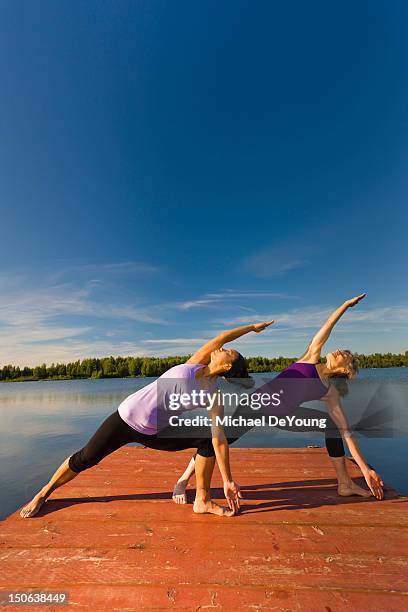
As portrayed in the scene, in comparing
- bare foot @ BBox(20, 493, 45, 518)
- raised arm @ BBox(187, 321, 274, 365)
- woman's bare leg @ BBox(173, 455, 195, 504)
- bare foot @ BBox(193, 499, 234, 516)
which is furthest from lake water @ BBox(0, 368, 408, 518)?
bare foot @ BBox(20, 493, 45, 518)

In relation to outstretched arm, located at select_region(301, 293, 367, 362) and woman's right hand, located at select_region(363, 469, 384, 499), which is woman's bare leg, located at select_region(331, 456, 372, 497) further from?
outstretched arm, located at select_region(301, 293, 367, 362)

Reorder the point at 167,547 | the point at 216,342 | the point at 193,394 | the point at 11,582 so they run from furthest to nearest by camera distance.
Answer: the point at 216,342, the point at 193,394, the point at 167,547, the point at 11,582

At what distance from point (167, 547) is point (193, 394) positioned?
105 centimetres

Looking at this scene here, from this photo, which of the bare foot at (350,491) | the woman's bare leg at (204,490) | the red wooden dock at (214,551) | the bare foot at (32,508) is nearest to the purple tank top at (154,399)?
the woman's bare leg at (204,490)

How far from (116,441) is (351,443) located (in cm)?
205

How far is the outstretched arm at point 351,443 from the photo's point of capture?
9.87 ft

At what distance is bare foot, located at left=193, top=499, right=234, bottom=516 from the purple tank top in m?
0.73

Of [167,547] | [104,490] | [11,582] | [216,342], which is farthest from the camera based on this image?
[104,490]

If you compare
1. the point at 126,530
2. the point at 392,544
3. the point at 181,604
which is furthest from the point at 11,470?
the point at 392,544

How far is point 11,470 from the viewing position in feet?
22.8

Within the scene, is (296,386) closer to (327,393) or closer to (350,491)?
(327,393)

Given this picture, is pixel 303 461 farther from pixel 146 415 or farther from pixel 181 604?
pixel 181 604

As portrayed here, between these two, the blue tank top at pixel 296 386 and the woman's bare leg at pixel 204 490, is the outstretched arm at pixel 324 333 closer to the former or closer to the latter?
the blue tank top at pixel 296 386

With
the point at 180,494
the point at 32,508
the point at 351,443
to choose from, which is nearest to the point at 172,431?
the point at 180,494
